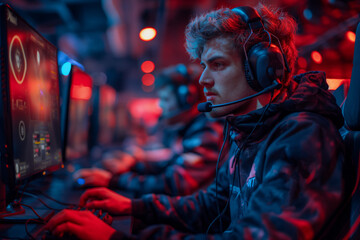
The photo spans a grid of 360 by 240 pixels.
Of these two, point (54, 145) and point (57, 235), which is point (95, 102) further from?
point (57, 235)

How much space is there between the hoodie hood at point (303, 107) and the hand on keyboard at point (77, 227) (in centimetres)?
45

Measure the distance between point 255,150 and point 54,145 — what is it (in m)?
0.74

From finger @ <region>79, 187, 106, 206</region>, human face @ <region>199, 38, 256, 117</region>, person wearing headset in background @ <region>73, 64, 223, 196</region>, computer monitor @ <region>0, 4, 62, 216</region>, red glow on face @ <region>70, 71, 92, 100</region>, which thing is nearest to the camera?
computer monitor @ <region>0, 4, 62, 216</region>

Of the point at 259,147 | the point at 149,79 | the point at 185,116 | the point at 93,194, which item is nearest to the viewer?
the point at 259,147

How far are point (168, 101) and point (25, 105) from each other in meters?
1.54

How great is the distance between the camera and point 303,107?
63cm

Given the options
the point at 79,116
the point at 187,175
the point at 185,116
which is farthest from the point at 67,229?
the point at 79,116

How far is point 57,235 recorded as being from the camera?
59 centimetres

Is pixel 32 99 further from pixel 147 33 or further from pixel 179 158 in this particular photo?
pixel 147 33

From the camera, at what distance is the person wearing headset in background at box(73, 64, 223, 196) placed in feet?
4.76

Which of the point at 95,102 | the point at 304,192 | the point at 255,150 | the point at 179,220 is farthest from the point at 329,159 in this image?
the point at 95,102

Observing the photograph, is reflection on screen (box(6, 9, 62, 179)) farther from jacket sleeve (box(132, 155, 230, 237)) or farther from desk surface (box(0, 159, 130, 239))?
jacket sleeve (box(132, 155, 230, 237))

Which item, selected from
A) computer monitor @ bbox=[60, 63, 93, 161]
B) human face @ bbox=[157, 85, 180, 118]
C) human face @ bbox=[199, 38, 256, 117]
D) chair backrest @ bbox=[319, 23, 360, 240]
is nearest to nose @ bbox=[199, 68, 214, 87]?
human face @ bbox=[199, 38, 256, 117]

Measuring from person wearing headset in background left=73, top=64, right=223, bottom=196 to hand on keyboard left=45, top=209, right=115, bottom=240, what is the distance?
1.97ft
